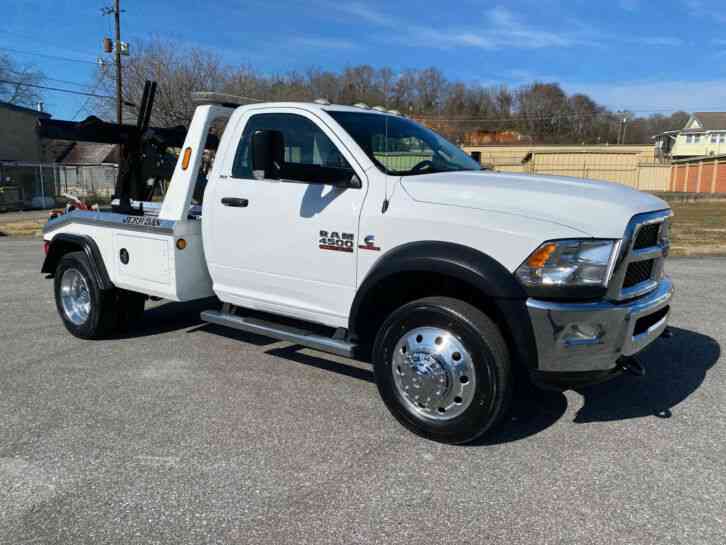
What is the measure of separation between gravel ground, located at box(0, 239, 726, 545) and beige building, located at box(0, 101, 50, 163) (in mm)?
36059

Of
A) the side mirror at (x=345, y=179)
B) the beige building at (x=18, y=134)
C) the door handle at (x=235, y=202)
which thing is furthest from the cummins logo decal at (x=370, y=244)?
the beige building at (x=18, y=134)

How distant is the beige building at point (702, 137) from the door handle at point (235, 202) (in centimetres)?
8397

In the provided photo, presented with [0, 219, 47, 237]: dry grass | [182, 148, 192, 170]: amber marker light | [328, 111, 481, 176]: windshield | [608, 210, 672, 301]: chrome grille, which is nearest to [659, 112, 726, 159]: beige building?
[0, 219, 47, 237]: dry grass

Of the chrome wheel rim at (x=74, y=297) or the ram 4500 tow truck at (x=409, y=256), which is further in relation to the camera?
the chrome wheel rim at (x=74, y=297)

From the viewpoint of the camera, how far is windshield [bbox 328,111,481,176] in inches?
165

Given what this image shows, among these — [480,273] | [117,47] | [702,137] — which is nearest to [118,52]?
[117,47]

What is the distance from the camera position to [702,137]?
254ft

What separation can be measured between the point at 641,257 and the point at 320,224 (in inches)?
80.3

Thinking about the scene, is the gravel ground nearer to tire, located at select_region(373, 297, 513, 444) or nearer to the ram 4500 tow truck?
tire, located at select_region(373, 297, 513, 444)

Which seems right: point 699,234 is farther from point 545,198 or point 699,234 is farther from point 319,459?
point 319,459

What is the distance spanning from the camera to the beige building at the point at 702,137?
75625 millimetres

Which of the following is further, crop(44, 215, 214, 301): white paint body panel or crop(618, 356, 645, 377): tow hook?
crop(44, 215, 214, 301): white paint body panel

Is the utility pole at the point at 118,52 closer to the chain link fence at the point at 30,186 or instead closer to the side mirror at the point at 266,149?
the chain link fence at the point at 30,186

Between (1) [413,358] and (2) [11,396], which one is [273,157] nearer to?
(1) [413,358]
